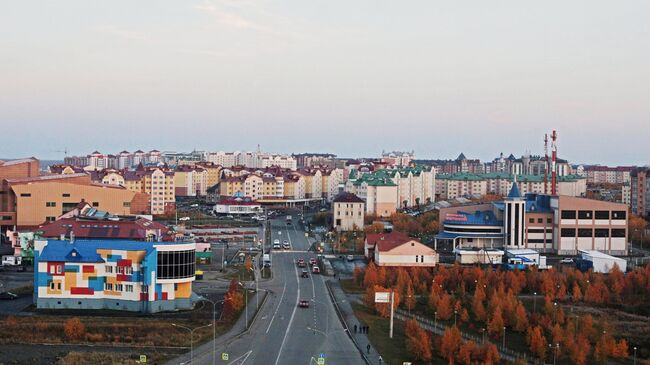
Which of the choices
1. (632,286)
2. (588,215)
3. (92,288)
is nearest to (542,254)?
(588,215)

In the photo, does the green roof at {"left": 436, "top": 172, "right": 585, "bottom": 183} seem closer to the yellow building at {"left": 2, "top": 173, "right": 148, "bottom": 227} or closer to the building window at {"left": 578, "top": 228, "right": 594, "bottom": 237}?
the building window at {"left": 578, "top": 228, "right": 594, "bottom": 237}

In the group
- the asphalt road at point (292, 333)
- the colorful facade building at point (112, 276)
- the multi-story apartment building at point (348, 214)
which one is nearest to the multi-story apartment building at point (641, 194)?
the multi-story apartment building at point (348, 214)

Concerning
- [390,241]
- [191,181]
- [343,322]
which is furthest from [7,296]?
[191,181]

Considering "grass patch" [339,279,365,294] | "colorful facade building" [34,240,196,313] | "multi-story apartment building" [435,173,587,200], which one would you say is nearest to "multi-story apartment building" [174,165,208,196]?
"multi-story apartment building" [435,173,587,200]

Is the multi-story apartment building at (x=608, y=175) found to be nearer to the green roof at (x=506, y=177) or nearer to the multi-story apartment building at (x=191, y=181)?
the green roof at (x=506, y=177)

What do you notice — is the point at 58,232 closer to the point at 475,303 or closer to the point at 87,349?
the point at 87,349

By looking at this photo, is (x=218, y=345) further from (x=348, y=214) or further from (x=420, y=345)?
(x=348, y=214)

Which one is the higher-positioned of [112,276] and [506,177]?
[506,177]
